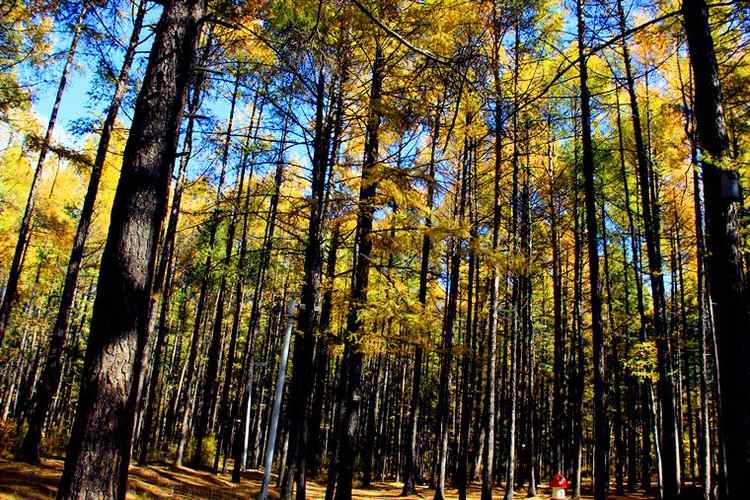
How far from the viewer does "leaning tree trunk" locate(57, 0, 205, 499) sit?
351cm

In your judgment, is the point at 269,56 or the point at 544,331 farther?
the point at 544,331

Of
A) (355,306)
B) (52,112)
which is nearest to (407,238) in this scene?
(355,306)

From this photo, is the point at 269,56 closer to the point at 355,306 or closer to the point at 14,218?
the point at 355,306

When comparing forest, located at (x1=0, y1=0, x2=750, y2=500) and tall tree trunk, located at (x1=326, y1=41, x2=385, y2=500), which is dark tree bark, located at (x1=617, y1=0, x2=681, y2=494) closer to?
forest, located at (x1=0, y1=0, x2=750, y2=500)

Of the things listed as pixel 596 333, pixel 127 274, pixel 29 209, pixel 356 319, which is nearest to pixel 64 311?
pixel 29 209

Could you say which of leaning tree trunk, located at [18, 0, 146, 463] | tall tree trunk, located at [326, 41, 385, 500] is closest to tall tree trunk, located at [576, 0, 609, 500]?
tall tree trunk, located at [326, 41, 385, 500]

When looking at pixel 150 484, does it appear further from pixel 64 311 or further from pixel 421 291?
pixel 421 291

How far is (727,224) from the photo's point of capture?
4.87m

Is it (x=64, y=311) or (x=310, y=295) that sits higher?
(x=310, y=295)

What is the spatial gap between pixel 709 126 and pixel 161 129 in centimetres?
572

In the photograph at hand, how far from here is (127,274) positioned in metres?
3.85

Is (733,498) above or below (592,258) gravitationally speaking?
below

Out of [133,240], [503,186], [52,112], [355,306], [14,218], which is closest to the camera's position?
[133,240]

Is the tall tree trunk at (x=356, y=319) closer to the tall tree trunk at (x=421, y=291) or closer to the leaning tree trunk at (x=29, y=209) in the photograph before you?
the tall tree trunk at (x=421, y=291)
